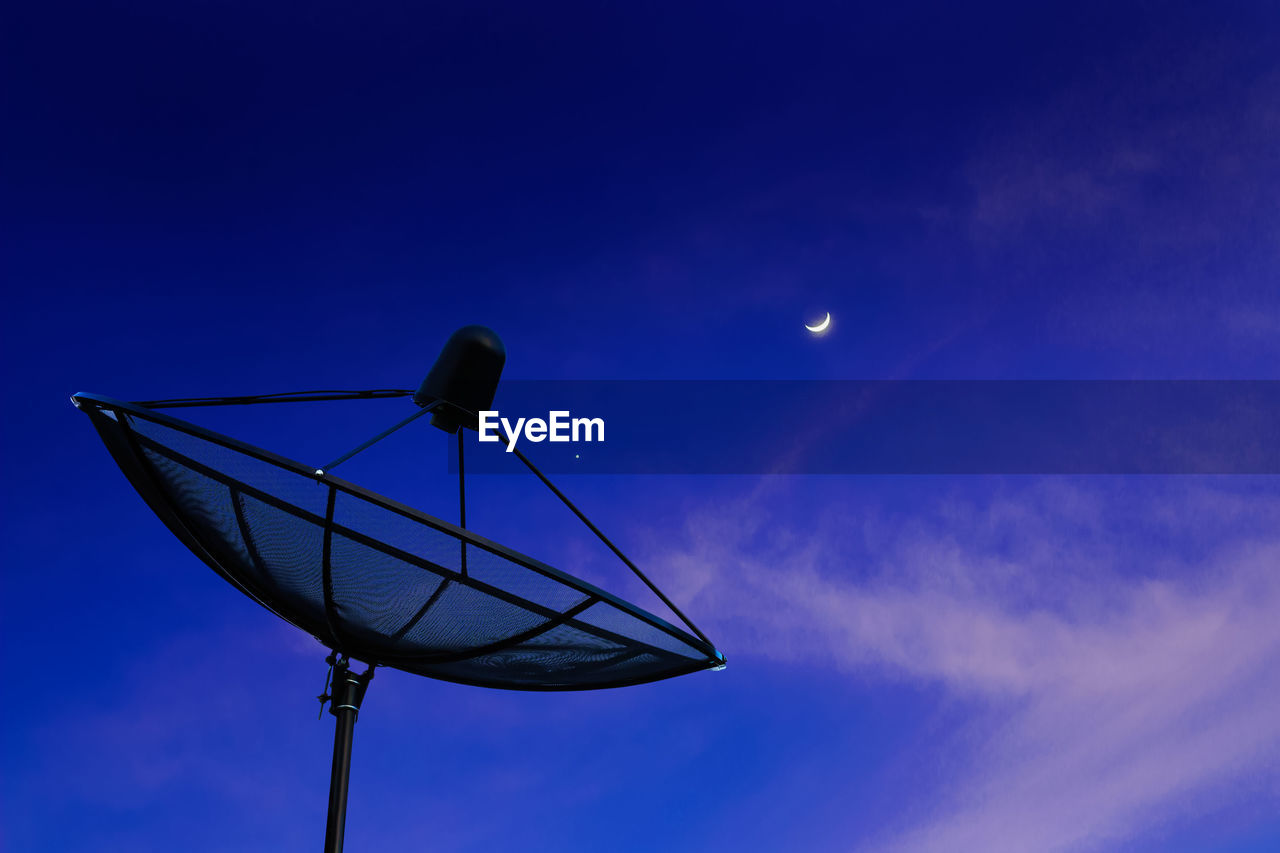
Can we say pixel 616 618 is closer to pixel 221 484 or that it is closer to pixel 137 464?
pixel 221 484

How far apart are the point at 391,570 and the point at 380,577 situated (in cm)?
7

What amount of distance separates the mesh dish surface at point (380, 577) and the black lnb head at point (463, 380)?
2.45ft

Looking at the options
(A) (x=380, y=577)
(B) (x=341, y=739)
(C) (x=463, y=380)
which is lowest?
(B) (x=341, y=739)

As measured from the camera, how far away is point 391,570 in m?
5.02

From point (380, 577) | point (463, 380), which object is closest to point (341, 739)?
point (380, 577)

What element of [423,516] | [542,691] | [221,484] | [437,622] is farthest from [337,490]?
[542,691]

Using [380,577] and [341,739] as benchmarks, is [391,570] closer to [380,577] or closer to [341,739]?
[380,577]

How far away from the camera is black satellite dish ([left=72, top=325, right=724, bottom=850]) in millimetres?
4457

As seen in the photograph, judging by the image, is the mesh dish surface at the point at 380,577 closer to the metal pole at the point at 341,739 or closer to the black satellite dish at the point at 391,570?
the black satellite dish at the point at 391,570

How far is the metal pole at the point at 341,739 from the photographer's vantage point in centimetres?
393

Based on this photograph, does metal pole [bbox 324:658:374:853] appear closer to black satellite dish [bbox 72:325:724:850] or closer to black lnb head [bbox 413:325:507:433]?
black satellite dish [bbox 72:325:724:850]

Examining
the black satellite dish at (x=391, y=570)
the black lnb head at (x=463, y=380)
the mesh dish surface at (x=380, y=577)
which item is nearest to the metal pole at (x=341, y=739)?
the black satellite dish at (x=391, y=570)

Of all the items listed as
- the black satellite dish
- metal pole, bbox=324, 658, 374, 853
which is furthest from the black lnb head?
metal pole, bbox=324, 658, 374, 853

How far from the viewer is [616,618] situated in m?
5.23
